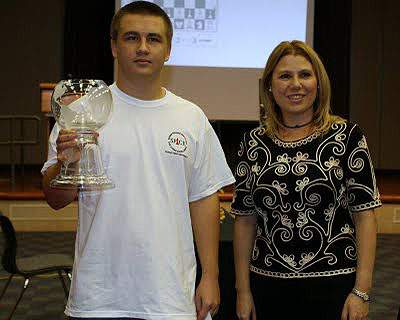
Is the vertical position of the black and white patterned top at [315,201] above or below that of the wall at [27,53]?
below

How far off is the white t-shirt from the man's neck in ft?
0.13

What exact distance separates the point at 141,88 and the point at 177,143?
0.61 feet

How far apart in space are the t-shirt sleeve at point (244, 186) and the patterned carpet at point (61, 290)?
71 cm

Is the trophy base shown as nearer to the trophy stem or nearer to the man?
the trophy stem

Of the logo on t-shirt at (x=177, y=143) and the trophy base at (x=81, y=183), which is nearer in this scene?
the trophy base at (x=81, y=183)

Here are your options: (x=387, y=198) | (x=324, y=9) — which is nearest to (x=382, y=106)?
(x=324, y=9)

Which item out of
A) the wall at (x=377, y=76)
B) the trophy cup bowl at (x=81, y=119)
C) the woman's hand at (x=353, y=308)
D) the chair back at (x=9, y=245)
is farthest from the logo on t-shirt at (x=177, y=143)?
the wall at (x=377, y=76)

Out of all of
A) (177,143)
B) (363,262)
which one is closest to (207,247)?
(177,143)

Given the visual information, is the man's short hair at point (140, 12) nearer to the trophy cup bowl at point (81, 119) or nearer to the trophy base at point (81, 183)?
the trophy cup bowl at point (81, 119)

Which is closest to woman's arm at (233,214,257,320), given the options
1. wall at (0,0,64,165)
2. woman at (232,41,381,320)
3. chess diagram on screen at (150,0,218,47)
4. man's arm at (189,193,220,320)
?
woman at (232,41,381,320)

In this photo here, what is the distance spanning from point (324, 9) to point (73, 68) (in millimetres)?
3496

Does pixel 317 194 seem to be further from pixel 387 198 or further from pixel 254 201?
pixel 387 198

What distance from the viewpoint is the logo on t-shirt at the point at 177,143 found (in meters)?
1.68

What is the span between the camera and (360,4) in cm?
915
